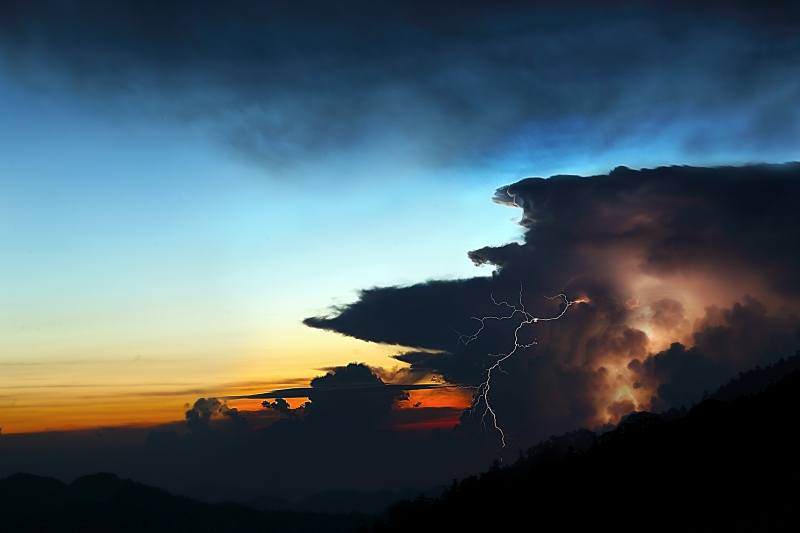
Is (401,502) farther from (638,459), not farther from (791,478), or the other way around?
(791,478)

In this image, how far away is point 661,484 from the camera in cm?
8725

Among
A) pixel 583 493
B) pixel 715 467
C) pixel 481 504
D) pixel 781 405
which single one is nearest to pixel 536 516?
pixel 583 493

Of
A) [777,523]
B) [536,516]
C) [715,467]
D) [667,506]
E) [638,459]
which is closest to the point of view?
[777,523]

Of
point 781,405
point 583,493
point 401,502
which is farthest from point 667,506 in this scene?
point 401,502

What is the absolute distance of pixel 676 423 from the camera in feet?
363

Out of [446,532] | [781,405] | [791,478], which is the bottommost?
[446,532]

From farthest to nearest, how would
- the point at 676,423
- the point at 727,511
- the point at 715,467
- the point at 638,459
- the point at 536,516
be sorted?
the point at 676,423 < the point at 638,459 < the point at 536,516 < the point at 715,467 < the point at 727,511

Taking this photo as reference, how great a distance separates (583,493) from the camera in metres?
94.4

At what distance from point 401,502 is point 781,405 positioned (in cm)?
5936

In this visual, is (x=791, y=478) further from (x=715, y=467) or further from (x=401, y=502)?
(x=401, y=502)

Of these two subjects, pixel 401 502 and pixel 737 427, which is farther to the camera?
pixel 401 502

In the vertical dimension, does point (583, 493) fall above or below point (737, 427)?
below

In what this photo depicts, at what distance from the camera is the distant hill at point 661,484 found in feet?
232

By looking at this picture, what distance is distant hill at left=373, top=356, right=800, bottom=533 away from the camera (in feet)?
232
